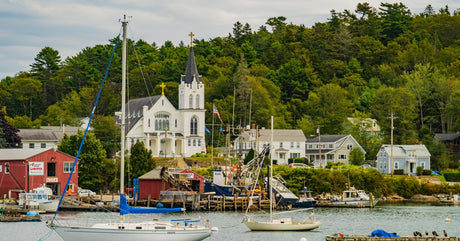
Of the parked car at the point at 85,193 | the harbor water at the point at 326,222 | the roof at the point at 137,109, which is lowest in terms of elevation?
the harbor water at the point at 326,222

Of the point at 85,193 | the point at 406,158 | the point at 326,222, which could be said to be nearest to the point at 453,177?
the point at 406,158

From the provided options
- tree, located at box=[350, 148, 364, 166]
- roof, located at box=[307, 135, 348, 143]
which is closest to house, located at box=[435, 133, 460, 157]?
tree, located at box=[350, 148, 364, 166]

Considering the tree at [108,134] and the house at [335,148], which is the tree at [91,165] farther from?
the house at [335,148]

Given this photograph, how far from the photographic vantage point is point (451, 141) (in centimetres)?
12012

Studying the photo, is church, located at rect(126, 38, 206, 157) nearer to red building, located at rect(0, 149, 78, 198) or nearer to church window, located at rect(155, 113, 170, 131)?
church window, located at rect(155, 113, 170, 131)

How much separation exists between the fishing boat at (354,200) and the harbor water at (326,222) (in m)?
1.38

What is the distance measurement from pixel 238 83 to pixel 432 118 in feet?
103

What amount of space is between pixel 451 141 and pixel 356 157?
1716 cm

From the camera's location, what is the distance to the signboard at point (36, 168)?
76500 mm

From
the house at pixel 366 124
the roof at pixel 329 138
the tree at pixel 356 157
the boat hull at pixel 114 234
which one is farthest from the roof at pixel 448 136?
the boat hull at pixel 114 234

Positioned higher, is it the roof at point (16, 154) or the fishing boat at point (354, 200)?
the roof at point (16, 154)

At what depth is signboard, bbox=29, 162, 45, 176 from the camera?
7650 cm

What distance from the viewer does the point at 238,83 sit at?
448 feet

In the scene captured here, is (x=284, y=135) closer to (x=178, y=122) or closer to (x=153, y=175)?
(x=178, y=122)
